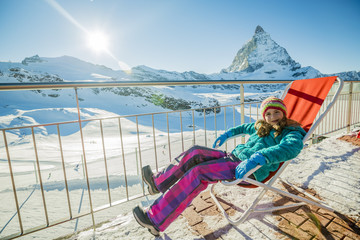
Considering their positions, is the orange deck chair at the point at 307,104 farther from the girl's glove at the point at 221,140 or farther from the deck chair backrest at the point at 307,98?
the girl's glove at the point at 221,140

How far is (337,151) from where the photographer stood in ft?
9.02

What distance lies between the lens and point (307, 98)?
1725 mm

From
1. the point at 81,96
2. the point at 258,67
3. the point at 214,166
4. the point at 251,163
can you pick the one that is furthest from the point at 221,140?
the point at 258,67

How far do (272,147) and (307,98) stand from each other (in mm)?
953

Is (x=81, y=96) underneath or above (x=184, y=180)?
above

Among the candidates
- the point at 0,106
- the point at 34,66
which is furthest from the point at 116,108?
the point at 34,66

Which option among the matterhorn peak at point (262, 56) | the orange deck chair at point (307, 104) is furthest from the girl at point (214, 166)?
the matterhorn peak at point (262, 56)

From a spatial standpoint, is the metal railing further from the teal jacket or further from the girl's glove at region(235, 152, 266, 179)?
the girl's glove at region(235, 152, 266, 179)

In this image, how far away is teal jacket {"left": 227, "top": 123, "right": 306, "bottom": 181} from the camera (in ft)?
3.76

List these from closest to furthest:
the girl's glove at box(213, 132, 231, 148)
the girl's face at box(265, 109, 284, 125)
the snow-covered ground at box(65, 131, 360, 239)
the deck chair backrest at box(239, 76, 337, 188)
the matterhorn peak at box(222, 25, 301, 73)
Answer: the snow-covered ground at box(65, 131, 360, 239)
the girl's face at box(265, 109, 284, 125)
the deck chair backrest at box(239, 76, 337, 188)
the girl's glove at box(213, 132, 231, 148)
the matterhorn peak at box(222, 25, 301, 73)

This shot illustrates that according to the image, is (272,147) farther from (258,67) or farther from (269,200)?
(258,67)

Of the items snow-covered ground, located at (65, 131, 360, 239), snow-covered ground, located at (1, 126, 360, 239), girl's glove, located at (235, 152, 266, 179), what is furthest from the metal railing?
girl's glove, located at (235, 152, 266, 179)

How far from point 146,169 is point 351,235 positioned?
1.62 m

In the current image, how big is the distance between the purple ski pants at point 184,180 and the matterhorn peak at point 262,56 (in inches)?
5367
